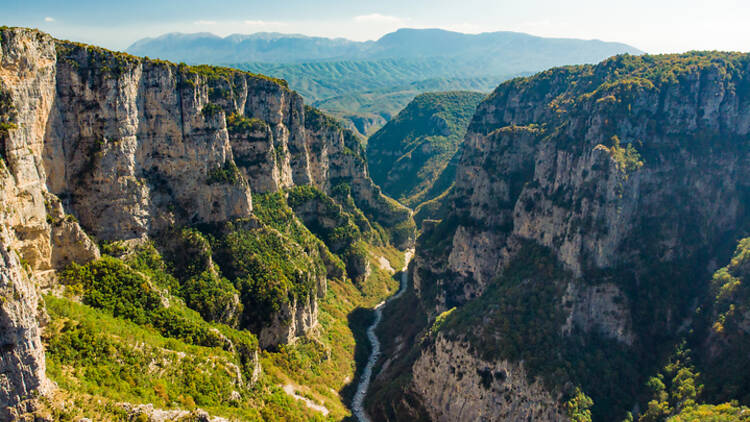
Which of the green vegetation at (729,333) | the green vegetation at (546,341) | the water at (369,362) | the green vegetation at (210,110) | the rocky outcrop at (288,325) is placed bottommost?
the water at (369,362)

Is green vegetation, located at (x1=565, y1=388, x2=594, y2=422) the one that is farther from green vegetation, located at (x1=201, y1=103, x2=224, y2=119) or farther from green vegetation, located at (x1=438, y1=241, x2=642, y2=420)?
green vegetation, located at (x1=201, y1=103, x2=224, y2=119)

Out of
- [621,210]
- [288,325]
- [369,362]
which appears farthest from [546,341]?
[288,325]

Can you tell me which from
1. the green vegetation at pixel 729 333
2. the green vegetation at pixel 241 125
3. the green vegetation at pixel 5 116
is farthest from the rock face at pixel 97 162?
the green vegetation at pixel 729 333

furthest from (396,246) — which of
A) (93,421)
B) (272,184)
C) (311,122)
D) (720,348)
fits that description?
(93,421)

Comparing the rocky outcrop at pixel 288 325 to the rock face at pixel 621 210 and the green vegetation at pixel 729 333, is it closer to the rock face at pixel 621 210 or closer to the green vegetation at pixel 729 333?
the rock face at pixel 621 210

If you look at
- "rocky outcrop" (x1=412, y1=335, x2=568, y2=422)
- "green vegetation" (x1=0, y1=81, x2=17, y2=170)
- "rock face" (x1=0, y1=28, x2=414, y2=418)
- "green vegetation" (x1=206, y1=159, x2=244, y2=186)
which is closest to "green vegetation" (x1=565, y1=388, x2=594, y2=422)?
"rocky outcrop" (x1=412, y1=335, x2=568, y2=422)

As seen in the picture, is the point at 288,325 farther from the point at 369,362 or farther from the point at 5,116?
the point at 5,116
